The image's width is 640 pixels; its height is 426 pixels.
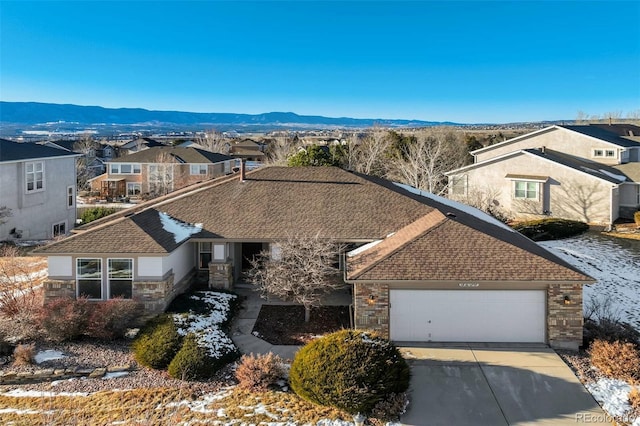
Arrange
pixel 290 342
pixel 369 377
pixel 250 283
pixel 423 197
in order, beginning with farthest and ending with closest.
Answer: pixel 423 197 → pixel 250 283 → pixel 290 342 → pixel 369 377

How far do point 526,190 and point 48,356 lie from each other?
30.3 meters

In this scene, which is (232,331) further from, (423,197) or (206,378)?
(423,197)

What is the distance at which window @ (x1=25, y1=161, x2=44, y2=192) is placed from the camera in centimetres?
2834

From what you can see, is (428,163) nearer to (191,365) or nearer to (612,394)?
(612,394)

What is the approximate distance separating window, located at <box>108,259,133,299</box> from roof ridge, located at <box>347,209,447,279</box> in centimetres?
720

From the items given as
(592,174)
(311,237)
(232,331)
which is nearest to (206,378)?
(232,331)

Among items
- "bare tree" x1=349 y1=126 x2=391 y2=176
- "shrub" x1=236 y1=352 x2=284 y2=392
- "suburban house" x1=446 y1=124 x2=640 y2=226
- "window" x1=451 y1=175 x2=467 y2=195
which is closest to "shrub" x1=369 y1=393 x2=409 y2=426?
"shrub" x1=236 y1=352 x2=284 y2=392

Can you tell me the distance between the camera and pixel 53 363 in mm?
12102

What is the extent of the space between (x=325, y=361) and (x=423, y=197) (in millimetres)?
12710

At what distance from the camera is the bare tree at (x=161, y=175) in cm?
4809

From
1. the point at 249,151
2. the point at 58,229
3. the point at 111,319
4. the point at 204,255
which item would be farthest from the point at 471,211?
the point at 249,151

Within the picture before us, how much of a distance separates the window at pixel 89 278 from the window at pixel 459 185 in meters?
28.1

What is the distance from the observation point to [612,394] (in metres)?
10.8

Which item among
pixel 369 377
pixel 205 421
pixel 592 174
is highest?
pixel 592 174
